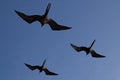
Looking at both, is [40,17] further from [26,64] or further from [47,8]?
[26,64]

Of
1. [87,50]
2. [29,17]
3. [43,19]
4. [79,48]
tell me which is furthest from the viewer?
[79,48]

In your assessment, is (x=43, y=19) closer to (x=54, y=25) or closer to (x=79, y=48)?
(x=54, y=25)

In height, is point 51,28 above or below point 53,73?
above

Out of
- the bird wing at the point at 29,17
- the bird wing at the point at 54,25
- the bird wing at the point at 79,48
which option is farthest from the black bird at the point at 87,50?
the bird wing at the point at 29,17

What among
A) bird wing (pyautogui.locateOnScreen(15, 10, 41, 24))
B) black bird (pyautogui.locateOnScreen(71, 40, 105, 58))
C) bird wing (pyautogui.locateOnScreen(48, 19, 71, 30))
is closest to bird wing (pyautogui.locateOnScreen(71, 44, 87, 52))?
black bird (pyautogui.locateOnScreen(71, 40, 105, 58))

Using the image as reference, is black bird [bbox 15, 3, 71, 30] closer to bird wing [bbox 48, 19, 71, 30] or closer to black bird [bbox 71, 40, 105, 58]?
bird wing [bbox 48, 19, 71, 30]

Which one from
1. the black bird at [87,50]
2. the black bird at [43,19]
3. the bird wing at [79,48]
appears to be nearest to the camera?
the black bird at [43,19]

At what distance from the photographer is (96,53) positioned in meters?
72.0

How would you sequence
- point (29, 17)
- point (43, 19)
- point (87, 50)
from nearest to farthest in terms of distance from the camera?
point (43, 19), point (29, 17), point (87, 50)

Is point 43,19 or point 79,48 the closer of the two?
point 43,19

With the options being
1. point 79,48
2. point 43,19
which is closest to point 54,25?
point 43,19

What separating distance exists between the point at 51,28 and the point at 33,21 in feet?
11.2

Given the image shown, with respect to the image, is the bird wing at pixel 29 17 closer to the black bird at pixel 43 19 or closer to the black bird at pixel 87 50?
the black bird at pixel 43 19

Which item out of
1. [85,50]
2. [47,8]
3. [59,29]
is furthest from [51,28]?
[85,50]
